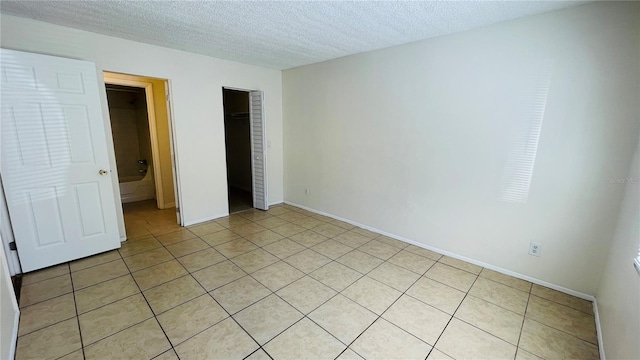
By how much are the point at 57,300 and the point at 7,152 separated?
4.48 feet

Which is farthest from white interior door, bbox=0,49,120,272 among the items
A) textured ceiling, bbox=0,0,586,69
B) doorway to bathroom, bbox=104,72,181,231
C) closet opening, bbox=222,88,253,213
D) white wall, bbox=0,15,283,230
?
closet opening, bbox=222,88,253,213

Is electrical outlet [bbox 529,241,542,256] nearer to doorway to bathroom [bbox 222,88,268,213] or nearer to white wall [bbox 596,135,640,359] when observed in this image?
white wall [bbox 596,135,640,359]

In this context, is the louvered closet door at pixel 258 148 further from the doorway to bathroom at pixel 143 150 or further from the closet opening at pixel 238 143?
the doorway to bathroom at pixel 143 150

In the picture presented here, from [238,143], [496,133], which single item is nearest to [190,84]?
[238,143]

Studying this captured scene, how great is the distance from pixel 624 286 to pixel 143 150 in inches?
274

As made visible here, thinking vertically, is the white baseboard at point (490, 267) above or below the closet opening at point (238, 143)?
below

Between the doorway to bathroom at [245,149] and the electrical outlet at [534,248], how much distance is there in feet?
11.6

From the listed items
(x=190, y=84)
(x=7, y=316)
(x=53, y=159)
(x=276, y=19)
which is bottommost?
(x=7, y=316)

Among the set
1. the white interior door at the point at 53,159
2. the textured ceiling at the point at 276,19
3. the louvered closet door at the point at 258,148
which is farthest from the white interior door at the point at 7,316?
the louvered closet door at the point at 258,148

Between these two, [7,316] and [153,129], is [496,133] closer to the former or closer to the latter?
[7,316]

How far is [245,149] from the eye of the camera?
18.7ft

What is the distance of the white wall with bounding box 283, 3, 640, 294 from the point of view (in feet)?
6.38

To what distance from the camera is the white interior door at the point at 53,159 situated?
7.34 feet

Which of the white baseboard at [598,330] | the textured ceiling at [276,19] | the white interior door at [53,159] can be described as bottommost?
the white baseboard at [598,330]
